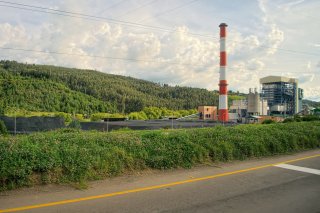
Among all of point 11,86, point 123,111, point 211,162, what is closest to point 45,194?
point 211,162

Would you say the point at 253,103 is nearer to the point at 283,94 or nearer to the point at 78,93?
the point at 283,94

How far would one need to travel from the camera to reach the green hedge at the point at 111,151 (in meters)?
7.38

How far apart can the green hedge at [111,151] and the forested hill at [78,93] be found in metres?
79.4

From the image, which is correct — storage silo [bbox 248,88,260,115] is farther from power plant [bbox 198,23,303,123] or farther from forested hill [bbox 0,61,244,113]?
forested hill [bbox 0,61,244,113]

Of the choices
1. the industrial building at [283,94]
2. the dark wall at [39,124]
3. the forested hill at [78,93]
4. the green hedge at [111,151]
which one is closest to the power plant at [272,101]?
the industrial building at [283,94]

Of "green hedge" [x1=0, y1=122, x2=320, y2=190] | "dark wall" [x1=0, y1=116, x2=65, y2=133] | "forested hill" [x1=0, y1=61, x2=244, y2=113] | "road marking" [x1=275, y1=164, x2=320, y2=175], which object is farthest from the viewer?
"forested hill" [x1=0, y1=61, x2=244, y2=113]

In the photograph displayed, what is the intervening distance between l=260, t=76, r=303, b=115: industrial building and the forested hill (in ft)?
202

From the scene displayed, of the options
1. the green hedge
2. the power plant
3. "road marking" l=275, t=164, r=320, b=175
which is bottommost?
"road marking" l=275, t=164, r=320, b=175

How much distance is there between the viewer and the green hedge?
7379 millimetres

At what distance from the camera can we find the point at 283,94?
86.6 metres

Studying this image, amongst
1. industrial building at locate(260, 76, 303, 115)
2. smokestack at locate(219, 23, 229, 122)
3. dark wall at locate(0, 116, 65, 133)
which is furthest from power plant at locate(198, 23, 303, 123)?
dark wall at locate(0, 116, 65, 133)

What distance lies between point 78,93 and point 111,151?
125681 millimetres

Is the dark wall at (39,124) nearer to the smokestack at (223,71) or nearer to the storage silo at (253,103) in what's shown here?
the smokestack at (223,71)

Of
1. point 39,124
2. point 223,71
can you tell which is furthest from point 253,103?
point 39,124
